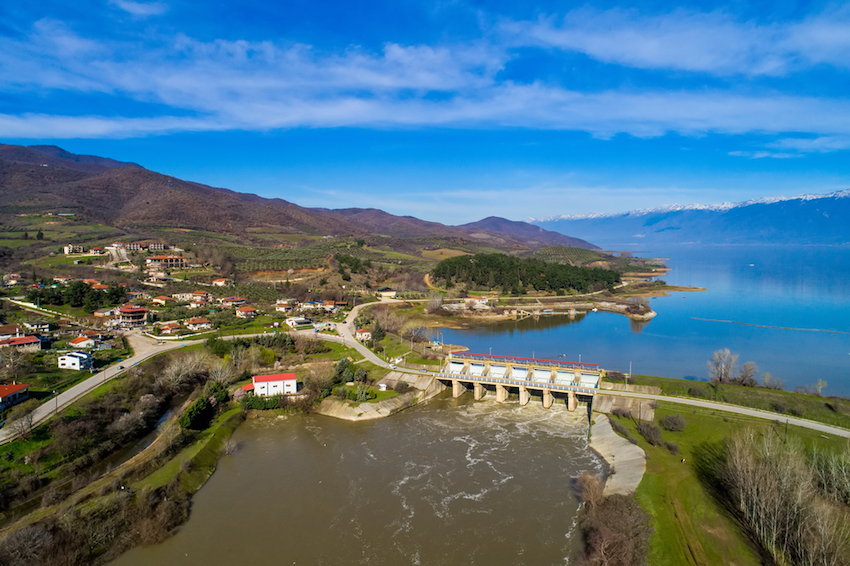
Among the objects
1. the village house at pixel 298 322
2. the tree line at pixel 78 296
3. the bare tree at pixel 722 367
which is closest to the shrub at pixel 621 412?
the bare tree at pixel 722 367

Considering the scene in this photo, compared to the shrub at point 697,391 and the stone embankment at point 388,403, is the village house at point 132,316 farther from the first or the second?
the shrub at point 697,391

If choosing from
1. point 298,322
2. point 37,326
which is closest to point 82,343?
point 37,326

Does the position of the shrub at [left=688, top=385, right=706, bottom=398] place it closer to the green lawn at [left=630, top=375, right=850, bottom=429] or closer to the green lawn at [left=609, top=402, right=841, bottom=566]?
the green lawn at [left=630, top=375, right=850, bottom=429]

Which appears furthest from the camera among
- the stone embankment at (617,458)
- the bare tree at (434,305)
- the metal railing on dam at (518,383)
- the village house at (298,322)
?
the bare tree at (434,305)

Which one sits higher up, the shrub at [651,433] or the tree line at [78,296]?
the tree line at [78,296]

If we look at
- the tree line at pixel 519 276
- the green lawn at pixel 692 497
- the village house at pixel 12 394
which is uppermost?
the tree line at pixel 519 276

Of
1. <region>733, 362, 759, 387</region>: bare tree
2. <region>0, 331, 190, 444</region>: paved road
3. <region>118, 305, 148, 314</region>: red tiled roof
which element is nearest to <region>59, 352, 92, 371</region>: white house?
<region>0, 331, 190, 444</region>: paved road

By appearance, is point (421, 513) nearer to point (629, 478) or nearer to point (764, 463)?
point (629, 478)
